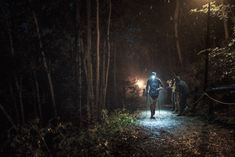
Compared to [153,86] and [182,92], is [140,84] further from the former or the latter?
[153,86]

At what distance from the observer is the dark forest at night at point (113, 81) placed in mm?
13227

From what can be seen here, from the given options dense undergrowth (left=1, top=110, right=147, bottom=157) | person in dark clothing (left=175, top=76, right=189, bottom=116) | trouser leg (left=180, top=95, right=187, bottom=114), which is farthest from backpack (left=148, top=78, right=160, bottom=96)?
dense undergrowth (left=1, top=110, right=147, bottom=157)

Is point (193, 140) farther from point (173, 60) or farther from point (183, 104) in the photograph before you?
point (173, 60)

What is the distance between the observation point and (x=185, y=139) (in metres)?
12.7

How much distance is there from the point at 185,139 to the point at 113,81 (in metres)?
19.0

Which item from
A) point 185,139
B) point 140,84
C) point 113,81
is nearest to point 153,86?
point 185,139

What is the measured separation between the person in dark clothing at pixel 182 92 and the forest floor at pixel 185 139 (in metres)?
1.90

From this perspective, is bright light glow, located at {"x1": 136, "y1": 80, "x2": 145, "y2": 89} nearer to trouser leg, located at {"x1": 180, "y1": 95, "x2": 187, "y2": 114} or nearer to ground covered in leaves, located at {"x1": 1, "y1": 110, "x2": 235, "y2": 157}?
trouser leg, located at {"x1": 180, "y1": 95, "x2": 187, "y2": 114}

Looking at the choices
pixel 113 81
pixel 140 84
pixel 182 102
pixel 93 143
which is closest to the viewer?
pixel 93 143

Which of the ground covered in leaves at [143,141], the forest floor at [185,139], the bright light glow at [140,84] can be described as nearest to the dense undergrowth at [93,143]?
the ground covered in leaves at [143,141]

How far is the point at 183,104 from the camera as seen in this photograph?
61.5ft

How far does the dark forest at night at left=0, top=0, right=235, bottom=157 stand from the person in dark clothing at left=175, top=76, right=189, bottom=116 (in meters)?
0.06

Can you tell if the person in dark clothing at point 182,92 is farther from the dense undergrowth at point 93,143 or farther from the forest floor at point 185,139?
the dense undergrowth at point 93,143

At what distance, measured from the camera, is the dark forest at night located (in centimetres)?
1323
